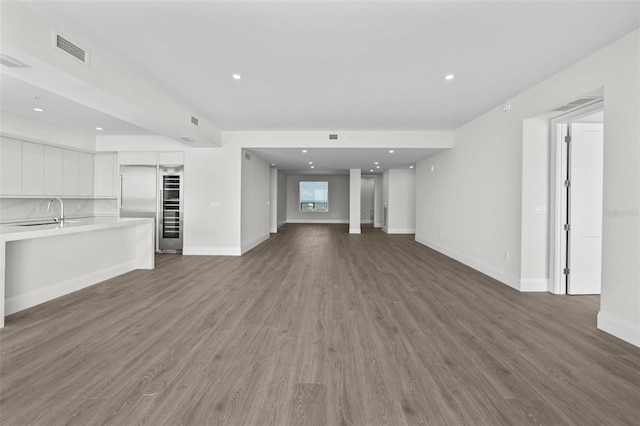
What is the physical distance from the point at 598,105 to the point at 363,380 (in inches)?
165

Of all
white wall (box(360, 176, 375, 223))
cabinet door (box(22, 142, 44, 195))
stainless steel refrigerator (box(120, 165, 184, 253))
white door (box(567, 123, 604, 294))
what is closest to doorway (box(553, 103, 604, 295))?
white door (box(567, 123, 604, 294))

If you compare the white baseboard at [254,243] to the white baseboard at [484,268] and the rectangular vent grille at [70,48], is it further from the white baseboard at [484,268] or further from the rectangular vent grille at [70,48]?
the white baseboard at [484,268]

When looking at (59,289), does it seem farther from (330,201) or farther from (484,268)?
(330,201)

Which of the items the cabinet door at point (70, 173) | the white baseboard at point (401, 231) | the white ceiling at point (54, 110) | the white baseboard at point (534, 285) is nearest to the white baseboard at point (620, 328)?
the white baseboard at point (534, 285)

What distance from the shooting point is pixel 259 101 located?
Answer: 4.59 m

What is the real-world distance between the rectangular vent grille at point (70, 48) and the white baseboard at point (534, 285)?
6.09 metres

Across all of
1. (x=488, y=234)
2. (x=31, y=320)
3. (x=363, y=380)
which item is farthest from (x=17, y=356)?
(x=488, y=234)

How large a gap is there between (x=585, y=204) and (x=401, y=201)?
7.19 metres

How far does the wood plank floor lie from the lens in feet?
5.59

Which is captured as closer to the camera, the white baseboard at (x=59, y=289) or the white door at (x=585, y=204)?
the white baseboard at (x=59, y=289)

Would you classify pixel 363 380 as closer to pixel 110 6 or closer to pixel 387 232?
pixel 110 6

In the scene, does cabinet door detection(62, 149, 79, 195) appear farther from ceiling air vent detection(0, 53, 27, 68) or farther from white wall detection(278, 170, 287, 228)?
white wall detection(278, 170, 287, 228)

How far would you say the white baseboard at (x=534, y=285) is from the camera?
4.13m

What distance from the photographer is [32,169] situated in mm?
5625
